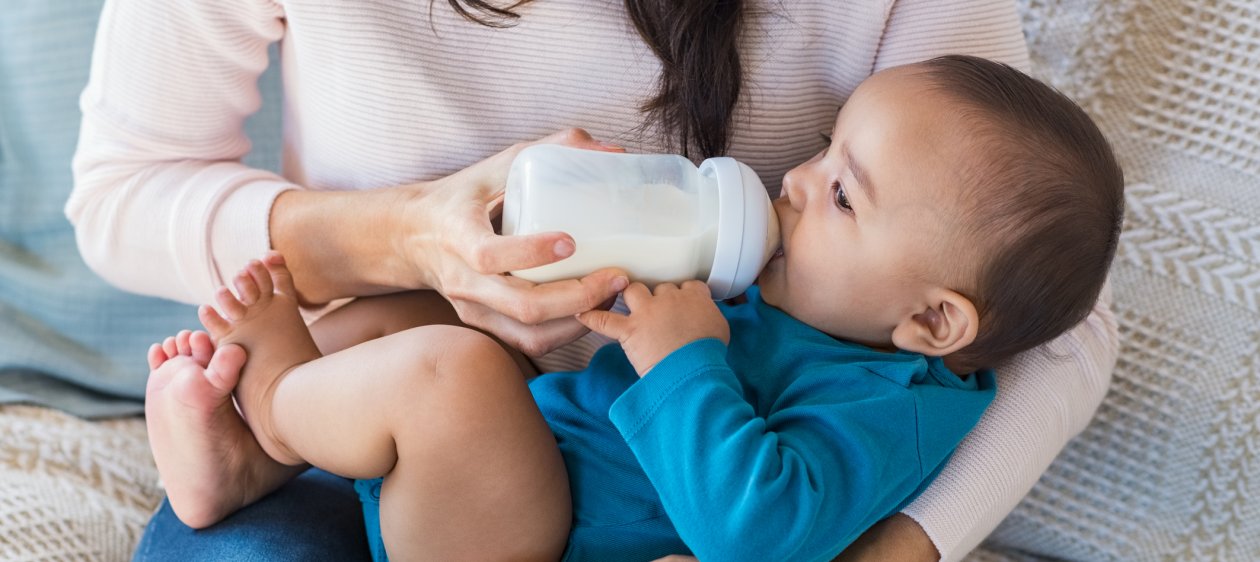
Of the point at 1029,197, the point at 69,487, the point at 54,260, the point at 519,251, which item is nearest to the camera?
the point at 519,251

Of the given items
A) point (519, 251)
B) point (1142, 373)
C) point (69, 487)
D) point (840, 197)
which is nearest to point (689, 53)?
point (840, 197)

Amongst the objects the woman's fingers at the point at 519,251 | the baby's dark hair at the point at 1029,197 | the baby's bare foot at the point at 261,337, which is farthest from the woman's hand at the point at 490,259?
the baby's dark hair at the point at 1029,197

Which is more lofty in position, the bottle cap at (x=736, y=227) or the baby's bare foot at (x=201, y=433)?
the bottle cap at (x=736, y=227)

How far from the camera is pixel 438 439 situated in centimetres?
87

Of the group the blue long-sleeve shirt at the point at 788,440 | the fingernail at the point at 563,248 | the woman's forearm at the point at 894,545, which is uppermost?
the fingernail at the point at 563,248

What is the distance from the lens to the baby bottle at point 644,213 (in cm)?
82

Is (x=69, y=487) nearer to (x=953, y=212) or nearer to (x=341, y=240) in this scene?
(x=341, y=240)

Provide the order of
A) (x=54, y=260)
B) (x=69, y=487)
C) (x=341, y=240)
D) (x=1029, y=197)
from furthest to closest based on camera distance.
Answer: (x=54, y=260) < (x=69, y=487) < (x=341, y=240) < (x=1029, y=197)

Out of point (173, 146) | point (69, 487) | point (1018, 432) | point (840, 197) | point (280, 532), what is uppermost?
point (840, 197)

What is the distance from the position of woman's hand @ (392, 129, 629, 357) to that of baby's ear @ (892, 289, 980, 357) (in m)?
0.30

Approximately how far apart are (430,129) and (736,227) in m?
0.37

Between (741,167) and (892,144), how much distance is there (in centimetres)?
15

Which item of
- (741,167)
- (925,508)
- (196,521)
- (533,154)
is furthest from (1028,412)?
(196,521)

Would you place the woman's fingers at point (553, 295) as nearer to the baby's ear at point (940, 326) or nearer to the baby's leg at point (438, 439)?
the baby's leg at point (438, 439)
